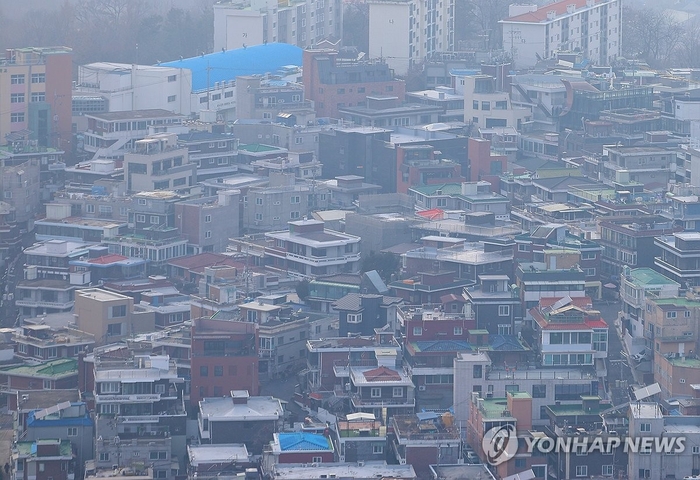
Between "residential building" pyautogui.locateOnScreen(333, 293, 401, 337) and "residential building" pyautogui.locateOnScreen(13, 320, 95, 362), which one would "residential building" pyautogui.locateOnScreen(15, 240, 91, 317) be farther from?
"residential building" pyautogui.locateOnScreen(333, 293, 401, 337)

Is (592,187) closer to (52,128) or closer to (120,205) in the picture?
(120,205)

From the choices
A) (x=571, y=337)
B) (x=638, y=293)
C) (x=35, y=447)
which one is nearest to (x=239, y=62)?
(x=638, y=293)

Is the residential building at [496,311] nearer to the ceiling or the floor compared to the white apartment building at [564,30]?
nearer to the floor

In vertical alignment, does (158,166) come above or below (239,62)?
below

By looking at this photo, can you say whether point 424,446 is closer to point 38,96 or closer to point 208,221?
point 208,221

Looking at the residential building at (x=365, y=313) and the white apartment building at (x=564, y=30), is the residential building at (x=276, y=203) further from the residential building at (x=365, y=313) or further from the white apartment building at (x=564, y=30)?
the white apartment building at (x=564, y=30)

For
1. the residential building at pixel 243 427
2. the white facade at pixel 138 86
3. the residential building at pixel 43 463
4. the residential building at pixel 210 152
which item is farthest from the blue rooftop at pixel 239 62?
the residential building at pixel 43 463
